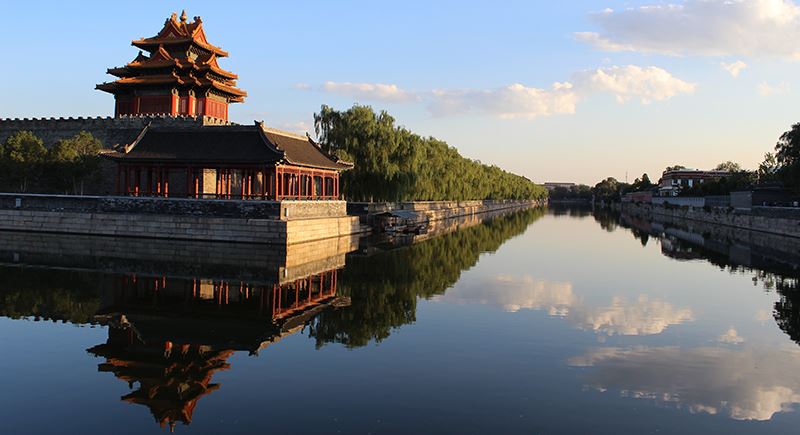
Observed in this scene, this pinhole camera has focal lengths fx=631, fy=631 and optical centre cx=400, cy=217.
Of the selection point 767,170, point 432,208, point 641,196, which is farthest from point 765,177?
point 641,196

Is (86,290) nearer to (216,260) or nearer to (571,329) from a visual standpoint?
(216,260)

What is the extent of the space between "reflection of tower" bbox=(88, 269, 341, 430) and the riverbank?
913 centimetres

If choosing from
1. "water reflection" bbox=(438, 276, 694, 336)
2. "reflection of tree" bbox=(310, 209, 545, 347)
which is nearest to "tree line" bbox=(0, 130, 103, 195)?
"reflection of tree" bbox=(310, 209, 545, 347)

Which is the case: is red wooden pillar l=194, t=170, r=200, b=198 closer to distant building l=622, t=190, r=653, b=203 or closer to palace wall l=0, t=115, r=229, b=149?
palace wall l=0, t=115, r=229, b=149

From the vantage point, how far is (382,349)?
40.1ft

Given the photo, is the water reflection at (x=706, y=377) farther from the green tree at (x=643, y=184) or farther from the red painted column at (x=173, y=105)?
the green tree at (x=643, y=184)

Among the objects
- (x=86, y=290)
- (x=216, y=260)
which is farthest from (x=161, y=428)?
(x=216, y=260)

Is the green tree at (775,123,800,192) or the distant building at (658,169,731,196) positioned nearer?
the green tree at (775,123,800,192)

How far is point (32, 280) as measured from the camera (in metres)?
19.0

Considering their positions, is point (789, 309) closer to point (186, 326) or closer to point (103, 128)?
point (186, 326)

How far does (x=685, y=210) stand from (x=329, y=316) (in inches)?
3228

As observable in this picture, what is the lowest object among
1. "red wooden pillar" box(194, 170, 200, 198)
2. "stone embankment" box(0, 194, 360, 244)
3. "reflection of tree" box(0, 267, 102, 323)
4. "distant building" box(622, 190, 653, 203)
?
"reflection of tree" box(0, 267, 102, 323)

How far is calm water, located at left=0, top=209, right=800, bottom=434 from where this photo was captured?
848cm

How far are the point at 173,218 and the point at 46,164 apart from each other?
13.4 metres
